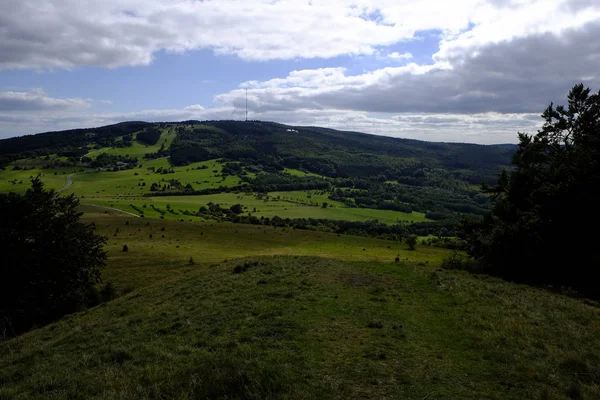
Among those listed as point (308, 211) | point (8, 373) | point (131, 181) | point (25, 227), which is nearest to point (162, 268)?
point (25, 227)

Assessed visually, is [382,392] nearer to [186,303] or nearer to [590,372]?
[590,372]

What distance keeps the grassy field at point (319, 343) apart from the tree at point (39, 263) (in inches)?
166

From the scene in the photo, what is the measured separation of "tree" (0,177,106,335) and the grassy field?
4.22 m

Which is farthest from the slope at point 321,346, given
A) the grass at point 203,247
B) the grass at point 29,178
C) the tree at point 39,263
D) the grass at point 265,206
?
the grass at point 29,178

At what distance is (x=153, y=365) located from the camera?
10359mm

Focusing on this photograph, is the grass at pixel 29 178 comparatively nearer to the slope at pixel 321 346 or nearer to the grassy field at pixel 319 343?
the grassy field at pixel 319 343

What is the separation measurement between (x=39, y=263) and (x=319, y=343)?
24119 millimetres

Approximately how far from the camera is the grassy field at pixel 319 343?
343 inches

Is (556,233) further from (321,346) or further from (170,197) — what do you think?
(170,197)

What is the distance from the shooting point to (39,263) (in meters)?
26.2

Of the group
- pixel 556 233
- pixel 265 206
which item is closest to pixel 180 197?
pixel 265 206

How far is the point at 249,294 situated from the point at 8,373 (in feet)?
33.8

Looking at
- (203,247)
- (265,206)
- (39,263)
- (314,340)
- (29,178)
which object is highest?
(29,178)

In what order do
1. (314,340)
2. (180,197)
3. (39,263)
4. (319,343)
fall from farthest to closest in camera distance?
(180,197) → (39,263) → (314,340) → (319,343)
